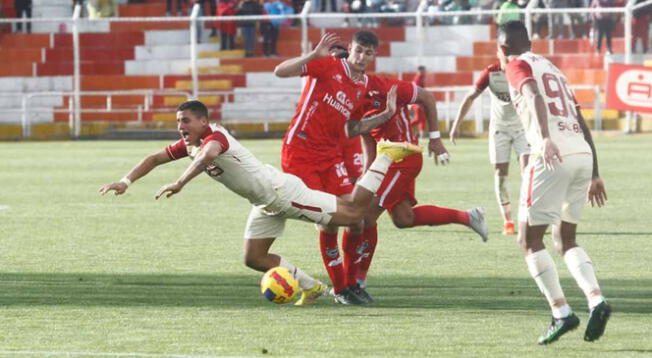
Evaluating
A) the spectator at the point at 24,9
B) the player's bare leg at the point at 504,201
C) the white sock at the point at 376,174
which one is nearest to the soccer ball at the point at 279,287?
the white sock at the point at 376,174

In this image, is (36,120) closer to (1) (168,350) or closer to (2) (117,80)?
(2) (117,80)

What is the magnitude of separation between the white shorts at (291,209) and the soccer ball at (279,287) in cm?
40

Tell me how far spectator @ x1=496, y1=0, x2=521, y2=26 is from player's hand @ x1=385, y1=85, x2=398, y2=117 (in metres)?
22.7

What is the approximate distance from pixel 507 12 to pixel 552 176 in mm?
25490

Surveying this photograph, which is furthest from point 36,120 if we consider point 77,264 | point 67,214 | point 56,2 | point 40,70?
point 77,264

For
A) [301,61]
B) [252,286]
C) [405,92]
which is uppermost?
[301,61]

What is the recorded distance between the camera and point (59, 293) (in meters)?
11.1

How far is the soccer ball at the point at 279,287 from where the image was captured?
32.9 feet

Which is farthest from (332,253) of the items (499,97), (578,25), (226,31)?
(226,31)

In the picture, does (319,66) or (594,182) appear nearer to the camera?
(594,182)

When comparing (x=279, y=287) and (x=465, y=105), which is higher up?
(x=465, y=105)

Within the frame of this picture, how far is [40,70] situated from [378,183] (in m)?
29.2

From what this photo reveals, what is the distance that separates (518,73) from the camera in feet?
28.2

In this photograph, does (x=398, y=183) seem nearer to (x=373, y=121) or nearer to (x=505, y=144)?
(x=373, y=121)
